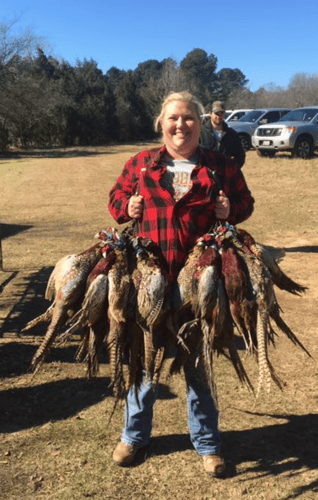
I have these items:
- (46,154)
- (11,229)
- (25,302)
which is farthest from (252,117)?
(25,302)

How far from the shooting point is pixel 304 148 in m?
20.0

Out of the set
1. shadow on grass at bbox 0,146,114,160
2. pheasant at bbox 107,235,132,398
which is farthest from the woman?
shadow on grass at bbox 0,146,114,160

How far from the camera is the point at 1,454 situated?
3.39 metres

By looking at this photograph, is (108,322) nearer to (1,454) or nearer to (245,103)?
(1,454)

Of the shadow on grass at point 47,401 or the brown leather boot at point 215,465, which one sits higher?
the brown leather boot at point 215,465

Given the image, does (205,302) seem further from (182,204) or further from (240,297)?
(182,204)

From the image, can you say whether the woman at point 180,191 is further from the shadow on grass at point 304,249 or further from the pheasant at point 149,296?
the shadow on grass at point 304,249

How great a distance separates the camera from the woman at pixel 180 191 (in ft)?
9.07

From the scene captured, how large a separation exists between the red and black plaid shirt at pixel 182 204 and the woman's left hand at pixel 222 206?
26mm

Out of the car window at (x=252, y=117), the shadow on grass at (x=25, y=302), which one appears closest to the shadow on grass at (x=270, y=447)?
the shadow on grass at (x=25, y=302)

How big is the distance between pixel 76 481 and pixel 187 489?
2.14ft

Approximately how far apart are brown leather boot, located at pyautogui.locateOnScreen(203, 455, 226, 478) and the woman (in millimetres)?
431

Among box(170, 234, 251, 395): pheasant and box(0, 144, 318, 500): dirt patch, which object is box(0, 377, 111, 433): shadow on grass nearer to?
box(0, 144, 318, 500): dirt patch

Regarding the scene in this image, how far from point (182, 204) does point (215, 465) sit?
5.13 ft
